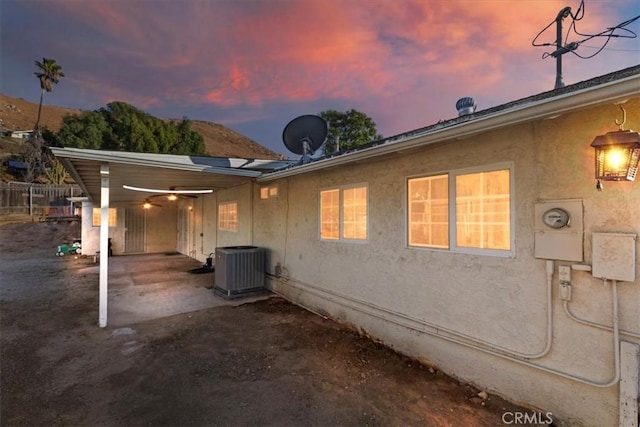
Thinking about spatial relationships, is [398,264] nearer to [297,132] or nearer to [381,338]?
[381,338]

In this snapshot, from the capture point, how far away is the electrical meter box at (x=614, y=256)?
2.04 meters

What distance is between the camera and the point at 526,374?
2586 millimetres

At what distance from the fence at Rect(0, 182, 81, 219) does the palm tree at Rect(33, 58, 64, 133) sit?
8689mm

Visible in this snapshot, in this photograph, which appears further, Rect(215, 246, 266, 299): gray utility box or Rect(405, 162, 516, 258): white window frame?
Rect(215, 246, 266, 299): gray utility box

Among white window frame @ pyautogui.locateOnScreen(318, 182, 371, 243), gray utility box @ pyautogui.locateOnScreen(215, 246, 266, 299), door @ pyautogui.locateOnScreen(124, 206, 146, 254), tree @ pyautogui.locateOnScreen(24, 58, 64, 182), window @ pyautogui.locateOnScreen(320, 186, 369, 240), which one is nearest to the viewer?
white window frame @ pyautogui.locateOnScreen(318, 182, 371, 243)

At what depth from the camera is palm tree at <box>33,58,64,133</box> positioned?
85.3 feet

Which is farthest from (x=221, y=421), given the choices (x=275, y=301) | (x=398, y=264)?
(x=275, y=301)

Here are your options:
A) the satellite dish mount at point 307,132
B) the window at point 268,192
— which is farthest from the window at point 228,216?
the satellite dish mount at point 307,132

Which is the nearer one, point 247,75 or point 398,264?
point 398,264

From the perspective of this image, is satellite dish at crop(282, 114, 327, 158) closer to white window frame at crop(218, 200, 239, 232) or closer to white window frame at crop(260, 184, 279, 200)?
white window frame at crop(260, 184, 279, 200)

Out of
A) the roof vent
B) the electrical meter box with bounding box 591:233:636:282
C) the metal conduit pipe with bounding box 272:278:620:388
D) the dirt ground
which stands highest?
the roof vent

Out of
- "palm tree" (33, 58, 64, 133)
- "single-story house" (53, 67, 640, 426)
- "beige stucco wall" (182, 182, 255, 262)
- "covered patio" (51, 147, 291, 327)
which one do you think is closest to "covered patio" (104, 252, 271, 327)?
"covered patio" (51, 147, 291, 327)

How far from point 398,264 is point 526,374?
5.38 feet

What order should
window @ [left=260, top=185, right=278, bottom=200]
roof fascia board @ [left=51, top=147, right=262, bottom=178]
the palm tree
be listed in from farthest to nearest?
the palm tree, window @ [left=260, top=185, right=278, bottom=200], roof fascia board @ [left=51, top=147, right=262, bottom=178]
